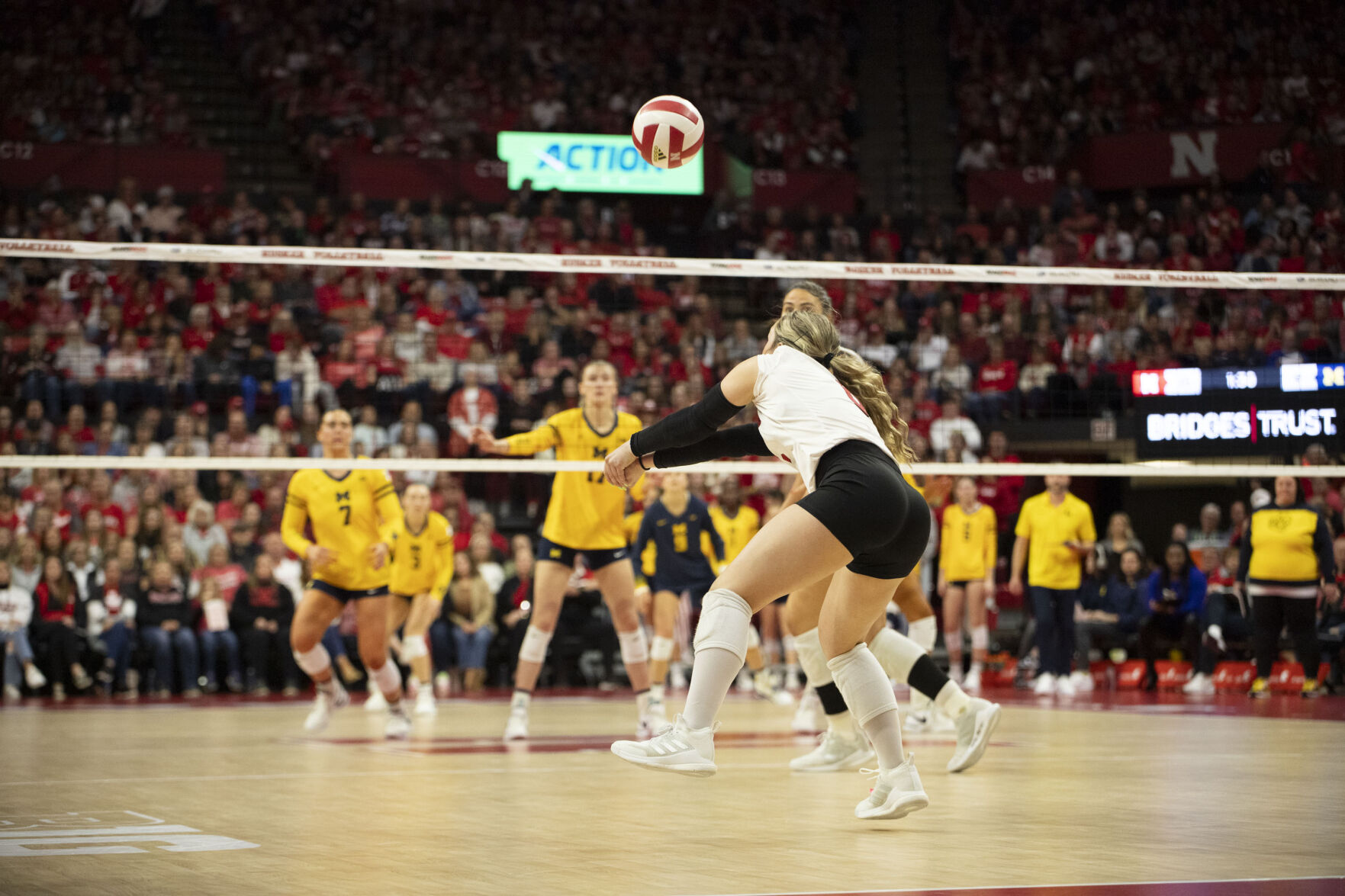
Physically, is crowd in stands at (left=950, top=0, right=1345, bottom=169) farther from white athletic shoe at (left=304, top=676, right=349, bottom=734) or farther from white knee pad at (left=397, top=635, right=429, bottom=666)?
white athletic shoe at (left=304, top=676, right=349, bottom=734)

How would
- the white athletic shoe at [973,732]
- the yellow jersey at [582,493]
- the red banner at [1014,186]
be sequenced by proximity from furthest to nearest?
1. the red banner at [1014,186]
2. the yellow jersey at [582,493]
3. the white athletic shoe at [973,732]

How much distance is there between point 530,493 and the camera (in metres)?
16.8

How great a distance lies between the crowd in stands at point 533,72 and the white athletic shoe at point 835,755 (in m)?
16.1

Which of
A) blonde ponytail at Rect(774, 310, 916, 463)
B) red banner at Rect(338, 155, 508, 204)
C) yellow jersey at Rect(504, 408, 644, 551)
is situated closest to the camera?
blonde ponytail at Rect(774, 310, 916, 463)

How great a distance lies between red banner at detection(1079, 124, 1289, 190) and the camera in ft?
78.1

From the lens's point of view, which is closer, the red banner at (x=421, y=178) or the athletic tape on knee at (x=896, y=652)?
the athletic tape on knee at (x=896, y=652)

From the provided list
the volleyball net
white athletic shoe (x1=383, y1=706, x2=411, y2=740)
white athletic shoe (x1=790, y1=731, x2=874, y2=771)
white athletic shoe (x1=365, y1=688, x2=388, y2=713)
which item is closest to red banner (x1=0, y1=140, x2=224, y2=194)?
the volleyball net

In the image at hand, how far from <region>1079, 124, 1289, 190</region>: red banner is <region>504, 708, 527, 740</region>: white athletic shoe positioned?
57.7 feet

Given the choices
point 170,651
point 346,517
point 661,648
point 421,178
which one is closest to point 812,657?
point 346,517

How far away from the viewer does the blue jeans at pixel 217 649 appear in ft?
50.1

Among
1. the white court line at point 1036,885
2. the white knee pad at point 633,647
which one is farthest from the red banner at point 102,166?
the white court line at point 1036,885

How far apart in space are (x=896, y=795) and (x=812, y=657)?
2180 mm

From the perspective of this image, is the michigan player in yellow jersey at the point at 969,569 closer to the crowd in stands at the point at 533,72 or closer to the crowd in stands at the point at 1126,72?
the crowd in stands at the point at 533,72

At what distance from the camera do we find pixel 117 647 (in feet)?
48.3
